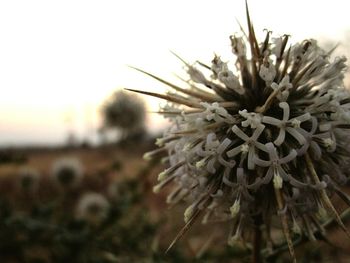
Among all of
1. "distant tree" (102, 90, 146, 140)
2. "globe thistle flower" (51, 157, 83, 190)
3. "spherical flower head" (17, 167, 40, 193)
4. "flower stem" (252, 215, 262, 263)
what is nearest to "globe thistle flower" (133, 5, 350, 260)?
"flower stem" (252, 215, 262, 263)

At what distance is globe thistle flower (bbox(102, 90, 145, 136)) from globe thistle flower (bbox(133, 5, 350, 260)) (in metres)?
5.91

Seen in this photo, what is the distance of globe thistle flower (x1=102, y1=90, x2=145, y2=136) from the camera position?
297 inches

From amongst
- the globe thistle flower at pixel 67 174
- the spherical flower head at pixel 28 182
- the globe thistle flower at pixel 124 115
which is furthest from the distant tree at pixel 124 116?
the spherical flower head at pixel 28 182

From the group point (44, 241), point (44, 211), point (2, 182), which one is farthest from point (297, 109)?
point (2, 182)

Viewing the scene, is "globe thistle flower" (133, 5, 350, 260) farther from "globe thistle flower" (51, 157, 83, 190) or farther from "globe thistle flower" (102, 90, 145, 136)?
"globe thistle flower" (102, 90, 145, 136)

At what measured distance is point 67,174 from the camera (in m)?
5.71

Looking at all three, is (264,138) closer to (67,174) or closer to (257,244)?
(257,244)

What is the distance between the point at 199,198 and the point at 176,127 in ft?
0.82

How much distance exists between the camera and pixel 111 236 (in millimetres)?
2822

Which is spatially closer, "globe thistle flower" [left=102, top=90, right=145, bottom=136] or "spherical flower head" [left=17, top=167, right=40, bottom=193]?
"spherical flower head" [left=17, top=167, right=40, bottom=193]

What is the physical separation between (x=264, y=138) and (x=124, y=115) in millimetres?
6197

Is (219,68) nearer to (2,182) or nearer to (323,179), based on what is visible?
(323,179)

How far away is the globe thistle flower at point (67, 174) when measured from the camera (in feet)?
18.6

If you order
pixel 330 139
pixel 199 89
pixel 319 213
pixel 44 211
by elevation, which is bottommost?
pixel 44 211
